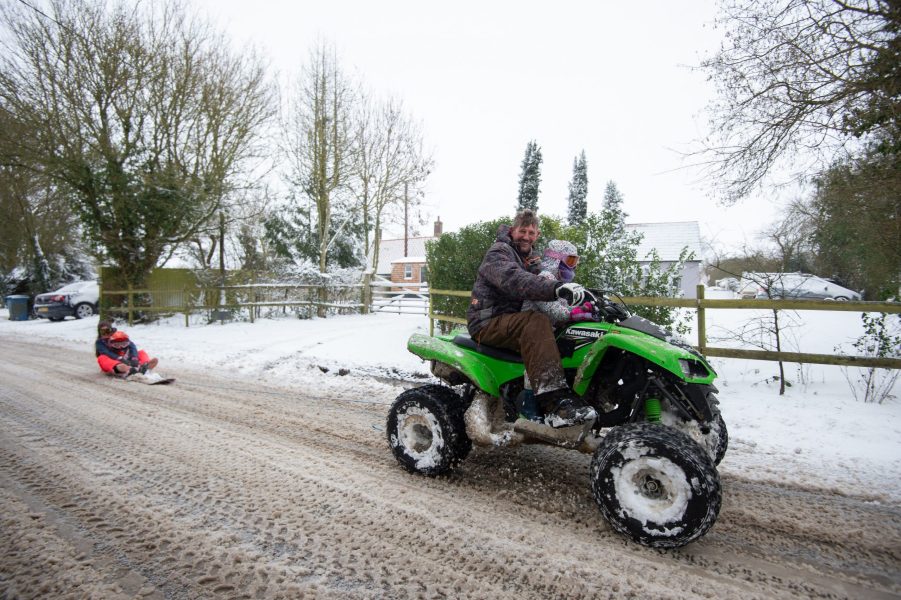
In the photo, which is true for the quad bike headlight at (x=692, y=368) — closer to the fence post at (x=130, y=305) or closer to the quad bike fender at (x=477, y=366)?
the quad bike fender at (x=477, y=366)

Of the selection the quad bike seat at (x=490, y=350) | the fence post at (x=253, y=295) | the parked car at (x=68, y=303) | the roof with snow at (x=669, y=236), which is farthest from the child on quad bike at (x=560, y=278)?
the roof with snow at (x=669, y=236)

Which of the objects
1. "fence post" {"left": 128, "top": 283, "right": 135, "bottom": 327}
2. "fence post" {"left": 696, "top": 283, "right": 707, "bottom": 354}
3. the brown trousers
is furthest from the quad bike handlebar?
"fence post" {"left": 128, "top": 283, "right": 135, "bottom": 327}

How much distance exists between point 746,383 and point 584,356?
14.6 ft

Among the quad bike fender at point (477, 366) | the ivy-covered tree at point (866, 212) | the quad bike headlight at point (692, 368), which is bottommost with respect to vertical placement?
the quad bike fender at point (477, 366)

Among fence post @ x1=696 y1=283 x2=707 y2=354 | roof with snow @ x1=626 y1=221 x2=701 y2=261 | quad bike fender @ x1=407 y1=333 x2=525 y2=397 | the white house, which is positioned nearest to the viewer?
quad bike fender @ x1=407 y1=333 x2=525 y2=397

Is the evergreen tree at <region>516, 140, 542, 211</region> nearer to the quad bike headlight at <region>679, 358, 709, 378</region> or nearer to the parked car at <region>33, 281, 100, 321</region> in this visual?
the parked car at <region>33, 281, 100, 321</region>

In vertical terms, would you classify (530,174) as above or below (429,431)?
above

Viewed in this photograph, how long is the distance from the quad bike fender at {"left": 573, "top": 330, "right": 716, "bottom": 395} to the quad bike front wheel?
13.4 inches

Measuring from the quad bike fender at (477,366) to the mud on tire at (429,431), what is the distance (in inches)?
9.9

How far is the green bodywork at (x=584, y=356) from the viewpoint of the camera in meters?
2.57

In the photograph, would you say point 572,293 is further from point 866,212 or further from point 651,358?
point 866,212

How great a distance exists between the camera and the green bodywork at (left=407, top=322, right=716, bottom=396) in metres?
2.57

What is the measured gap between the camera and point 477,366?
3166 mm

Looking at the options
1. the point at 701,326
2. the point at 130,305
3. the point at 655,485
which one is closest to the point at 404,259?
the point at 130,305
